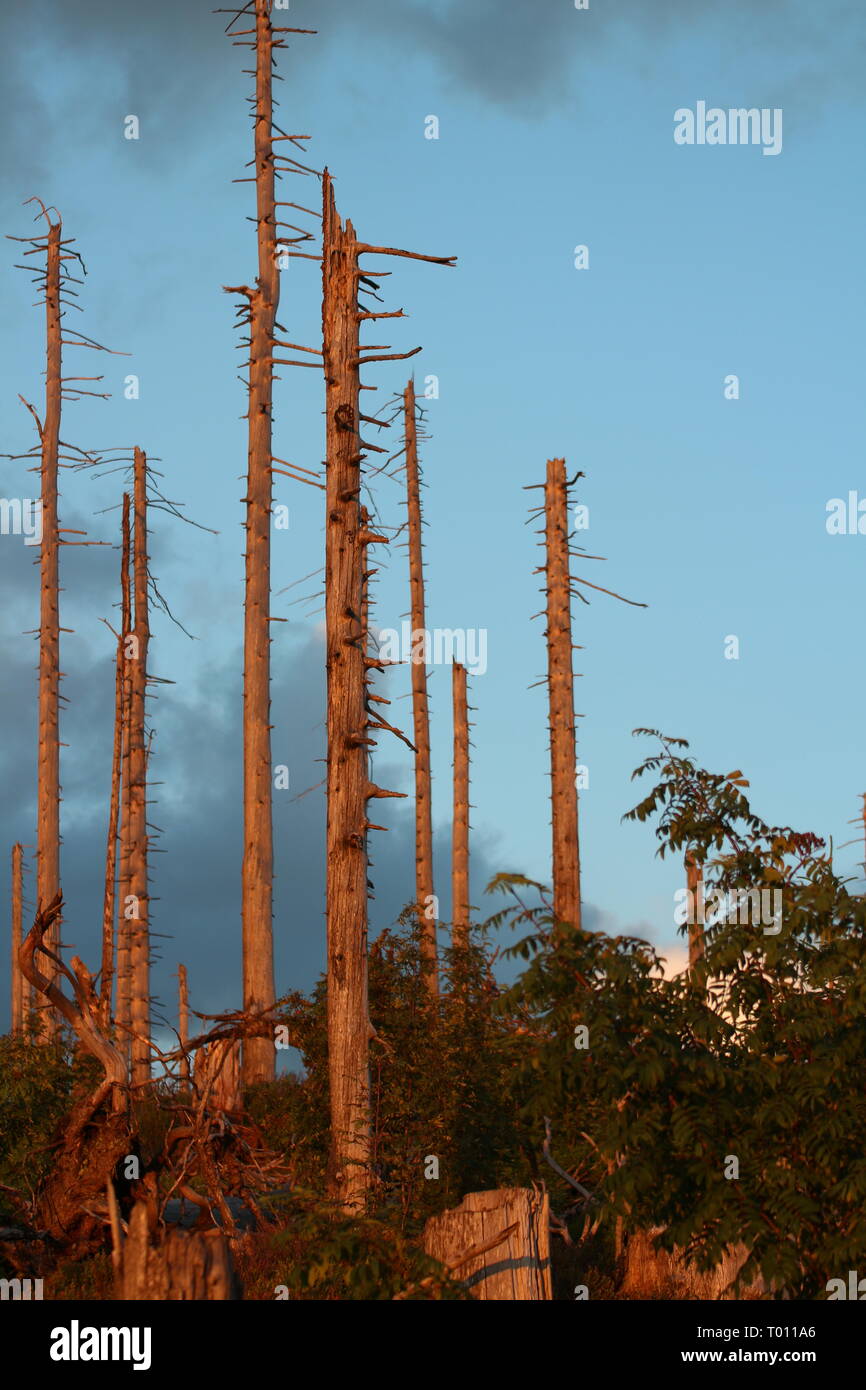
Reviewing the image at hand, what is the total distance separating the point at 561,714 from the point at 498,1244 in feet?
55.7

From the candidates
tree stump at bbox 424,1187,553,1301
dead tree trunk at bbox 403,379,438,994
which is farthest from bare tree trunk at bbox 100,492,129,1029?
dead tree trunk at bbox 403,379,438,994

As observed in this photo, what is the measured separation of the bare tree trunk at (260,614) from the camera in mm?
22234

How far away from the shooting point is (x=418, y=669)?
35.2 m

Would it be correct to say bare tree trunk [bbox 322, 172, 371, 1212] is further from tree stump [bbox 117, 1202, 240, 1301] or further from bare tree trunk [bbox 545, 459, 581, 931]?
bare tree trunk [bbox 545, 459, 581, 931]

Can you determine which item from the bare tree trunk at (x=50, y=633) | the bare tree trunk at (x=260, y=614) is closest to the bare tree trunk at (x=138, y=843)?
the bare tree trunk at (x=50, y=633)

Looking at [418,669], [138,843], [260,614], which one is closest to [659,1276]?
[260,614]

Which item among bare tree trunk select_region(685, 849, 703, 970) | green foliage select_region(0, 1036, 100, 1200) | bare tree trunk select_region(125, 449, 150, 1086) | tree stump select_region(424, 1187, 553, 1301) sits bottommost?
tree stump select_region(424, 1187, 553, 1301)

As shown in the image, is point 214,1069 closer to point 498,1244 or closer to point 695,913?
point 498,1244

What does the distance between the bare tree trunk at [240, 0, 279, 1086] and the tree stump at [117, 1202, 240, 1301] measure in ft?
47.8

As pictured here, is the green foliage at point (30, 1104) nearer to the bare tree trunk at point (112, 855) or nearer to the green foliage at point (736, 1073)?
the bare tree trunk at point (112, 855)

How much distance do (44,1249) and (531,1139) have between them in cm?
467

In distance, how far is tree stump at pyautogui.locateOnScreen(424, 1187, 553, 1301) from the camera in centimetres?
923
